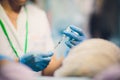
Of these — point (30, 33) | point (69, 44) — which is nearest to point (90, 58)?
point (69, 44)

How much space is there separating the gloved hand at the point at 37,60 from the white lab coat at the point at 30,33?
0.03m

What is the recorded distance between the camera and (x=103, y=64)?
1.28 meters

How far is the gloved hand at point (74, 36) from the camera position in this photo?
141cm

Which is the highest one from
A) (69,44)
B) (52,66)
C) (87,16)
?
(87,16)

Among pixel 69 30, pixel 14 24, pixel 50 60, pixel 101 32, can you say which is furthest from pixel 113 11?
pixel 14 24

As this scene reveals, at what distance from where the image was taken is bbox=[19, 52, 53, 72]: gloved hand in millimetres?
1404

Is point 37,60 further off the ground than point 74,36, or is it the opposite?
point 74,36

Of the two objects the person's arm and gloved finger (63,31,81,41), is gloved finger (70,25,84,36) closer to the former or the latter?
gloved finger (63,31,81,41)

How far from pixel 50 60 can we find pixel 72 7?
0.88ft

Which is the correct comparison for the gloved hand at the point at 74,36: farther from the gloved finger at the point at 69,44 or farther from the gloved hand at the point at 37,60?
the gloved hand at the point at 37,60

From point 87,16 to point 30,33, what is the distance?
0.28m

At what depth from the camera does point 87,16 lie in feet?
4.57

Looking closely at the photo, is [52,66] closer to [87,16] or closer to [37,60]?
[37,60]

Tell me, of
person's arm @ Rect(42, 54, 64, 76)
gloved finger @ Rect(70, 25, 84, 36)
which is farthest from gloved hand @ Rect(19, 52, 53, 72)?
gloved finger @ Rect(70, 25, 84, 36)
